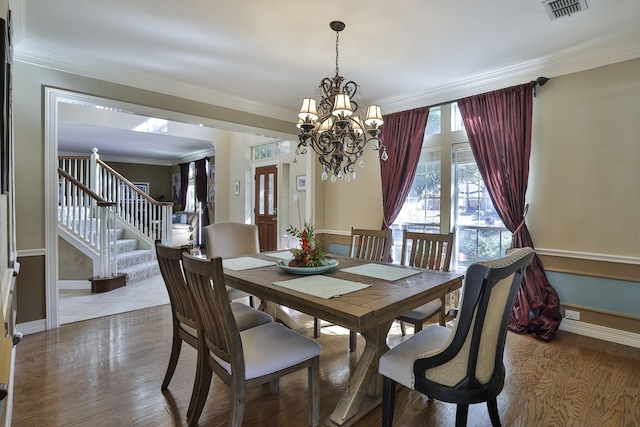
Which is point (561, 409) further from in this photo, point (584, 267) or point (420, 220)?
point (420, 220)

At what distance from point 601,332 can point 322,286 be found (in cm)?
276

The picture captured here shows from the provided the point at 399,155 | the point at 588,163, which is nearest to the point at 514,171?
the point at 588,163

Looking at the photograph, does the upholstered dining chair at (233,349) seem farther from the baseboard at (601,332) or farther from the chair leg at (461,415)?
the baseboard at (601,332)

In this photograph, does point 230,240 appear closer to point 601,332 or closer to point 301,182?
point 301,182

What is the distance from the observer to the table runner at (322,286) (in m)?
1.74

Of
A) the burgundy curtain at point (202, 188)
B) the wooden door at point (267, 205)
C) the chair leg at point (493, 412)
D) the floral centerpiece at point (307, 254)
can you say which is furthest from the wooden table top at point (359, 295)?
the burgundy curtain at point (202, 188)

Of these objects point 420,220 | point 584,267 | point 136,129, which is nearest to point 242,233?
point 420,220

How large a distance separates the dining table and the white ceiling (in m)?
1.90

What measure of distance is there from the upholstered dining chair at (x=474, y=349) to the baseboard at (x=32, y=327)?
10.9 feet

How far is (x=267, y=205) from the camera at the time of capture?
6.71 m

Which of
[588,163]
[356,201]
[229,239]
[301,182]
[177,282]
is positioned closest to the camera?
[177,282]

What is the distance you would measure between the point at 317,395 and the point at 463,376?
2.56 feet

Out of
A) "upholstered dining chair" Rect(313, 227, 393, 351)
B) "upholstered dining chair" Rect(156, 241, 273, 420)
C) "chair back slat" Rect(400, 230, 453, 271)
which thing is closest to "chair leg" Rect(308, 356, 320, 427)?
"upholstered dining chair" Rect(156, 241, 273, 420)

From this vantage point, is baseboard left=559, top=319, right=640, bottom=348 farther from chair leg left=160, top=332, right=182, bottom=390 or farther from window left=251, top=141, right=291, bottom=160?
window left=251, top=141, right=291, bottom=160
